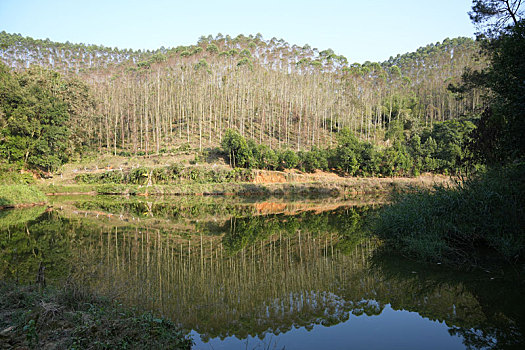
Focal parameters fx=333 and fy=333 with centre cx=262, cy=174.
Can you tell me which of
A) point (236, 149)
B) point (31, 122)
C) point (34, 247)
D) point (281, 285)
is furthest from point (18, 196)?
point (281, 285)

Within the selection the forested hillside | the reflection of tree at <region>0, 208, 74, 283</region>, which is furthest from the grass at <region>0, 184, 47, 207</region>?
the forested hillside

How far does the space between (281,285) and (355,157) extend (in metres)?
36.9

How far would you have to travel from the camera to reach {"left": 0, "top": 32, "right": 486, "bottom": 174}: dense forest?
4919 centimetres

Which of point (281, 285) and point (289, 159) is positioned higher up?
point (289, 159)

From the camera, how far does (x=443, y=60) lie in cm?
9062

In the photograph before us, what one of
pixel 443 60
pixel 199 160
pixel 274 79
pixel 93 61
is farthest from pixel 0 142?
pixel 443 60

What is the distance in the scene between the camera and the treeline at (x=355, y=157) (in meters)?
41.2

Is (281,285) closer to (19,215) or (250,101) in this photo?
(19,215)

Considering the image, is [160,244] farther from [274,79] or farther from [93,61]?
[93,61]

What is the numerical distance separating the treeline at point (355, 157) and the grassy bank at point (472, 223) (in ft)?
101

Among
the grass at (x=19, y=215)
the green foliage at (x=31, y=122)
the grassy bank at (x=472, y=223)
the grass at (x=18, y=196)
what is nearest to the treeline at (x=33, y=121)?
the green foliage at (x=31, y=122)

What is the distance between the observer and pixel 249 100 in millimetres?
63031

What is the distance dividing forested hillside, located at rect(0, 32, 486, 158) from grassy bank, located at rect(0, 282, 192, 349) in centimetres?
4064

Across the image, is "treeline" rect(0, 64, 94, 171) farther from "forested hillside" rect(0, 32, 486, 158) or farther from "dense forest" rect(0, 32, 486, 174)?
"forested hillside" rect(0, 32, 486, 158)
